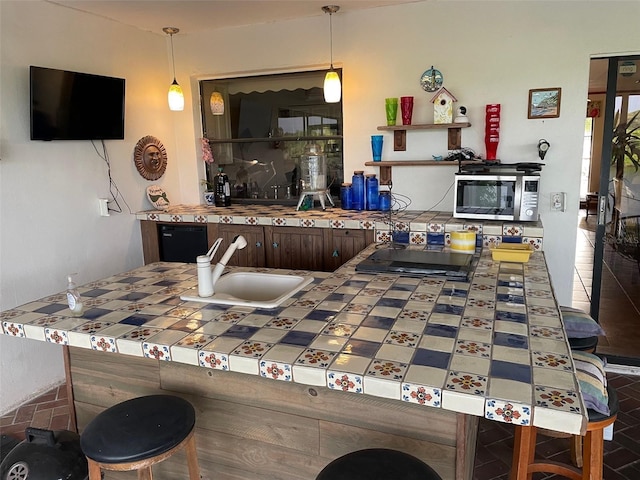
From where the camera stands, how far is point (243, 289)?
7.42 ft

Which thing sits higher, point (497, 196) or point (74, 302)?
point (497, 196)

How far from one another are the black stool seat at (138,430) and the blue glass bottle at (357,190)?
7.69 feet

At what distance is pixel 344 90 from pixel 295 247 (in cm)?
131

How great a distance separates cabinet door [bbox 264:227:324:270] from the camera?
3303 mm

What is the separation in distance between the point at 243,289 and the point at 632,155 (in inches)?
107

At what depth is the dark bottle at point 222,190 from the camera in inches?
161

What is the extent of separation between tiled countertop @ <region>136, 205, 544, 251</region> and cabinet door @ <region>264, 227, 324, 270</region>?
5 cm

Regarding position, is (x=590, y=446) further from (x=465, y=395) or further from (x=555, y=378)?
(x=465, y=395)

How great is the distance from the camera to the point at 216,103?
4207 millimetres

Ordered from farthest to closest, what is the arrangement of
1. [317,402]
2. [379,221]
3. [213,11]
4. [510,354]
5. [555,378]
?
[213,11] → [379,221] → [317,402] → [510,354] → [555,378]

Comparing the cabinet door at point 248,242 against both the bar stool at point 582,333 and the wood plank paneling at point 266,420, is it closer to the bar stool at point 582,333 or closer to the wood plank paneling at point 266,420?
the wood plank paneling at point 266,420

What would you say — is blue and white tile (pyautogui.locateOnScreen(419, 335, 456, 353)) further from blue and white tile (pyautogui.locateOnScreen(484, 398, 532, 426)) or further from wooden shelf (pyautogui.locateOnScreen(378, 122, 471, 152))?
wooden shelf (pyautogui.locateOnScreen(378, 122, 471, 152))

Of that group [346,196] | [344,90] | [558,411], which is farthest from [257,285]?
[344,90]

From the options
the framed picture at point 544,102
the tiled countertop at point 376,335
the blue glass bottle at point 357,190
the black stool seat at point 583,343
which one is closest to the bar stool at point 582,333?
the black stool seat at point 583,343
